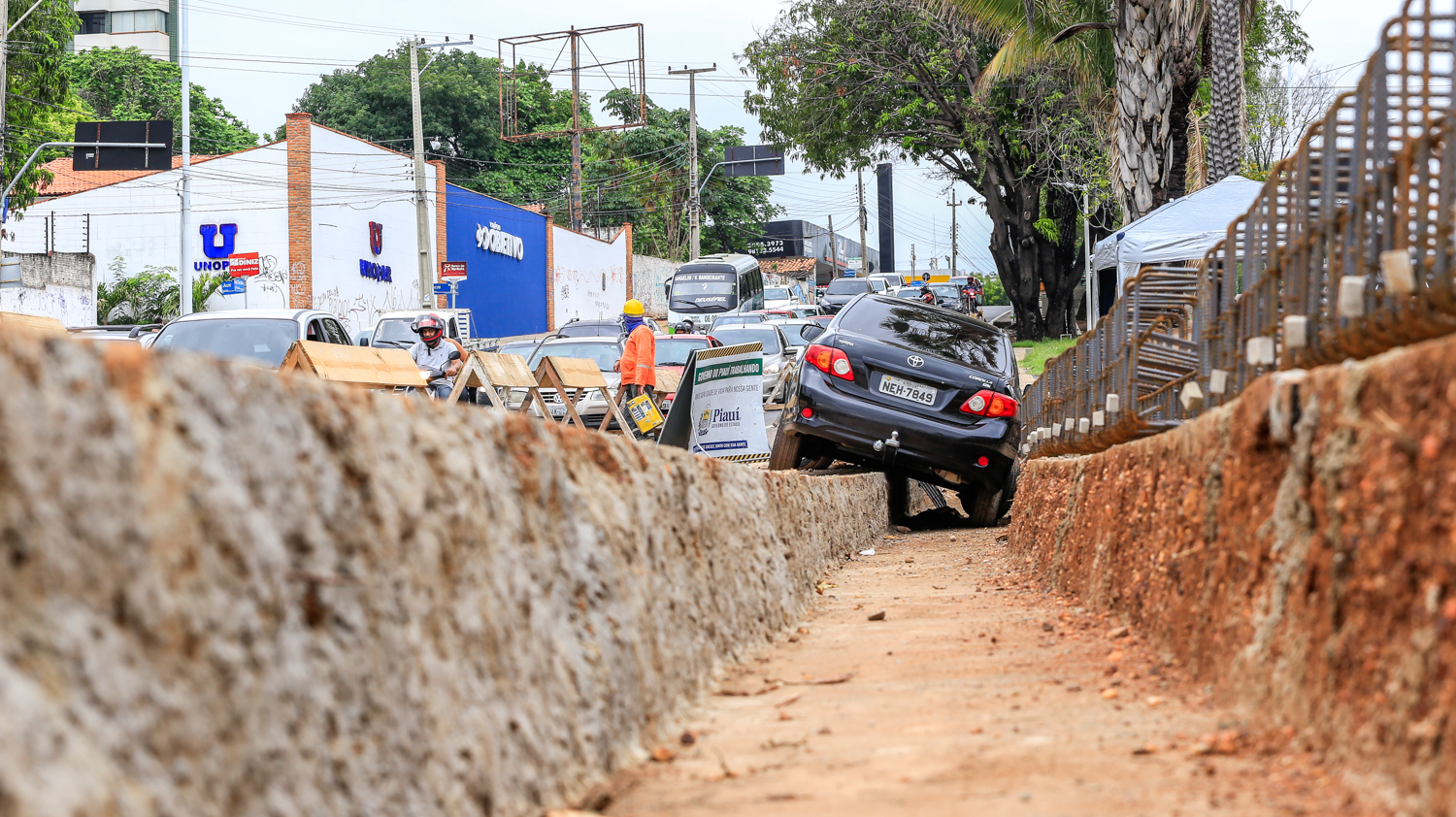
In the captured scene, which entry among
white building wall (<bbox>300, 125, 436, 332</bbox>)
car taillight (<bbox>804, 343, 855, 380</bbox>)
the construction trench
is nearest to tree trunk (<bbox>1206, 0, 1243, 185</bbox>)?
car taillight (<bbox>804, 343, 855, 380</bbox>)

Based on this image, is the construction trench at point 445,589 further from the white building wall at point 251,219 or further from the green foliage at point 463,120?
the green foliage at point 463,120

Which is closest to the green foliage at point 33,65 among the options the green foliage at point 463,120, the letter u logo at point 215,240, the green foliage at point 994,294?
the letter u logo at point 215,240

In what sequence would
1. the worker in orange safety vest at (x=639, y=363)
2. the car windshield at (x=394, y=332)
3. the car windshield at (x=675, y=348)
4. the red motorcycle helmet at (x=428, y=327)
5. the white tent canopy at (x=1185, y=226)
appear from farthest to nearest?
the car windshield at (x=394, y=332) < the car windshield at (x=675, y=348) < the worker in orange safety vest at (x=639, y=363) < the white tent canopy at (x=1185, y=226) < the red motorcycle helmet at (x=428, y=327)

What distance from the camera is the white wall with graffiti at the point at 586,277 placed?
5288cm

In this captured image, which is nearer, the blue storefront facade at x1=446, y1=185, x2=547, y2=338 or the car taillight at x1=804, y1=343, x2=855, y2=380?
the car taillight at x1=804, y1=343, x2=855, y2=380

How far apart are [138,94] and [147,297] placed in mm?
33932

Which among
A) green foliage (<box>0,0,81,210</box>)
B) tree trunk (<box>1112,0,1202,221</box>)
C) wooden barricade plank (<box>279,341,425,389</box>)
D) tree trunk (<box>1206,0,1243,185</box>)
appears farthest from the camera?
green foliage (<box>0,0,81,210</box>)

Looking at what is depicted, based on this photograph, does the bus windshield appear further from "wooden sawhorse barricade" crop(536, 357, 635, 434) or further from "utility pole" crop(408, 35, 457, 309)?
"wooden sawhorse barricade" crop(536, 357, 635, 434)

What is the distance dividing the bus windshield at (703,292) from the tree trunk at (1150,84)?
2745 cm

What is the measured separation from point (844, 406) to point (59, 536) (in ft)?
25.3

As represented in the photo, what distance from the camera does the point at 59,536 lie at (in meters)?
1.40

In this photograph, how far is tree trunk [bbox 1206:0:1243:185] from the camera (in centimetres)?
1411

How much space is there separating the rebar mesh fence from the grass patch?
15475 mm

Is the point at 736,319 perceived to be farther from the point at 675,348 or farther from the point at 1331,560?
the point at 1331,560
